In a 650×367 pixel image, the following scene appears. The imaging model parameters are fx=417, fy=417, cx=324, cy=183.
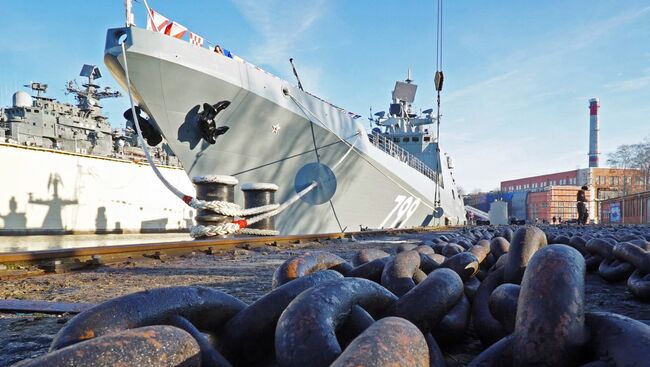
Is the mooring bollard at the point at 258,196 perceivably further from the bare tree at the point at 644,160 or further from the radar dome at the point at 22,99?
the bare tree at the point at 644,160

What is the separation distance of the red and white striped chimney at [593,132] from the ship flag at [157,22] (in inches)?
2603

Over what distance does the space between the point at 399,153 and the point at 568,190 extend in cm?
3566

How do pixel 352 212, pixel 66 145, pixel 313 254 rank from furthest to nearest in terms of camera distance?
pixel 66 145 → pixel 352 212 → pixel 313 254

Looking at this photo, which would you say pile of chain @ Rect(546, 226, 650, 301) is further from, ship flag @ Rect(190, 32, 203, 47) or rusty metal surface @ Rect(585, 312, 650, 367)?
ship flag @ Rect(190, 32, 203, 47)

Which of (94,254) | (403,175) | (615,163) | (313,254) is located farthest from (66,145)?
(615,163)

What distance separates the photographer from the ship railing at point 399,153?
52.6ft

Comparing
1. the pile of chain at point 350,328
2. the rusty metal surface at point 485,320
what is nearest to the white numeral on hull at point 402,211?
the rusty metal surface at point 485,320

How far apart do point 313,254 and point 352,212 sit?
11.9 meters

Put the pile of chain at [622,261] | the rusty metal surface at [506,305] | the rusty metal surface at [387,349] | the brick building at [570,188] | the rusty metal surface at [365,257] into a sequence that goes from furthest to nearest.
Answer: the brick building at [570,188] → the rusty metal surface at [365,257] → the pile of chain at [622,261] → the rusty metal surface at [506,305] → the rusty metal surface at [387,349]

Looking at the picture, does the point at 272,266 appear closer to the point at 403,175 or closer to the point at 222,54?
the point at 222,54

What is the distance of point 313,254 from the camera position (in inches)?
66.9

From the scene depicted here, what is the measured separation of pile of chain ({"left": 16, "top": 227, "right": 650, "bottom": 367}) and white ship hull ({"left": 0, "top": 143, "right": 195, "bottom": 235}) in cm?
1898

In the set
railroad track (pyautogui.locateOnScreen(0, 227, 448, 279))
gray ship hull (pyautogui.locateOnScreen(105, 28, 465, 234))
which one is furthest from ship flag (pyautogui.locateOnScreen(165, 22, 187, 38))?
railroad track (pyautogui.locateOnScreen(0, 227, 448, 279))

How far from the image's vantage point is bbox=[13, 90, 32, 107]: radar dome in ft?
88.0
